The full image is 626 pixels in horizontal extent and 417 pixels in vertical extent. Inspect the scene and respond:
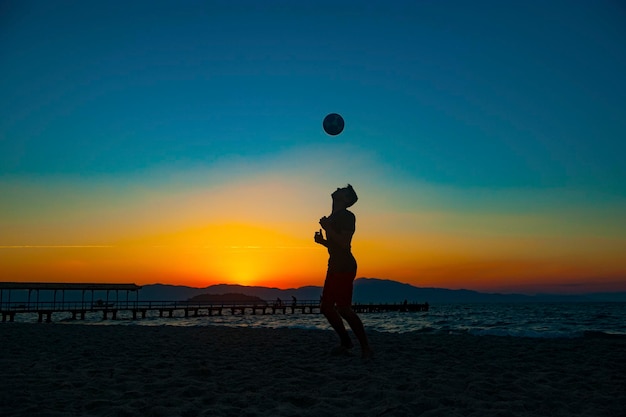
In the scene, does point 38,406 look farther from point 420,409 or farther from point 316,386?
point 420,409

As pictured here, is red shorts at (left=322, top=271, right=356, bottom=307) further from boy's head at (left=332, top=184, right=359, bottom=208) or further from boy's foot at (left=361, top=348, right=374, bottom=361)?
boy's head at (left=332, top=184, right=359, bottom=208)

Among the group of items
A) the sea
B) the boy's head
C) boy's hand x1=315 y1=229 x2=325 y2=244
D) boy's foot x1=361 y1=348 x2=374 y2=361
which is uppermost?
the boy's head

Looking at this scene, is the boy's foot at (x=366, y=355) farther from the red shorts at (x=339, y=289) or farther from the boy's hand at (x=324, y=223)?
the boy's hand at (x=324, y=223)

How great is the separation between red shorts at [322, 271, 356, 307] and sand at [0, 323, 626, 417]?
32.1 inches

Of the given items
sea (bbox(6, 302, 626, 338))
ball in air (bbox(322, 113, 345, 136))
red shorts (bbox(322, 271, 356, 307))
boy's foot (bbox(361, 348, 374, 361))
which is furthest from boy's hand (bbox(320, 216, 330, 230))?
sea (bbox(6, 302, 626, 338))

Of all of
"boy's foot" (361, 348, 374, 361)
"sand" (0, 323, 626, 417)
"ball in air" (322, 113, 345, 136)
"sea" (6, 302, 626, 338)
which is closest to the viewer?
"sand" (0, 323, 626, 417)

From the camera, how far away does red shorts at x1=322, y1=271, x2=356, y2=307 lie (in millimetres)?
6965

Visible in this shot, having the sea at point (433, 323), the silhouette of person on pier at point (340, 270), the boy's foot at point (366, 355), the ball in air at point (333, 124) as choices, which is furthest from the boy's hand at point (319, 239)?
the sea at point (433, 323)

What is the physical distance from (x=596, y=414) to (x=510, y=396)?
0.79 m

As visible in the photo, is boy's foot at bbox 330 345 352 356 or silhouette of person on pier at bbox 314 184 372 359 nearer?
silhouette of person on pier at bbox 314 184 372 359

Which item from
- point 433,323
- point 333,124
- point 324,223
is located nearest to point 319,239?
point 324,223

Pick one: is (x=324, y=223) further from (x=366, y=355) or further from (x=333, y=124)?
(x=333, y=124)

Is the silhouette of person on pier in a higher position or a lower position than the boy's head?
lower

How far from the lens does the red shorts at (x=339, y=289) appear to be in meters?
6.96
